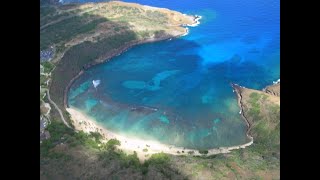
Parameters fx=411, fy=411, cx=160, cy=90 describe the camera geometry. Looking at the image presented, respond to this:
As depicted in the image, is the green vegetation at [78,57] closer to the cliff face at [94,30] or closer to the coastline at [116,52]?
the cliff face at [94,30]

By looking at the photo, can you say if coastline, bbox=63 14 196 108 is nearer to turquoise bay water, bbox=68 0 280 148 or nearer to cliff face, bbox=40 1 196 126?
cliff face, bbox=40 1 196 126

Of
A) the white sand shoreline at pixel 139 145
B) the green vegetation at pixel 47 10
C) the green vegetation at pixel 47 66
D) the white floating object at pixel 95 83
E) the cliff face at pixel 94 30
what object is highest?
the green vegetation at pixel 47 10

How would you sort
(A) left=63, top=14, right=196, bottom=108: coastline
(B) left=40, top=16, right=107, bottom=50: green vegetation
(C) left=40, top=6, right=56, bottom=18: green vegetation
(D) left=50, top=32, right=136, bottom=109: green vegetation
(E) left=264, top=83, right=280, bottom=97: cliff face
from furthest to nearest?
(C) left=40, top=6, right=56, bottom=18: green vegetation
(B) left=40, top=16, right=107, bottom=50: green vegetation
(A) left=63, top=14, right=196, bottom=108: coastline
(D) left=50, top=32, right=136, bottom=109: green vegetation
(E) left=264, top=83, right=280, bottom=97: cliff face

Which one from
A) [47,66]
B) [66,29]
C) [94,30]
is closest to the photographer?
[47,66]

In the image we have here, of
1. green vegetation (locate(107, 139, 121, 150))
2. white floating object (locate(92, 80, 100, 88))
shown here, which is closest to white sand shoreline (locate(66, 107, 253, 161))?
green vegetation (locate(107, 139, 121, 150))

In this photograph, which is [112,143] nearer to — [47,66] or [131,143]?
[131,143]

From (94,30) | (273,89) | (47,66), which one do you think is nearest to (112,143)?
(47,66)

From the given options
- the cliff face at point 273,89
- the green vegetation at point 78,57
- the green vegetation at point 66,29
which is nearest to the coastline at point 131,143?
the green vegetation at point 78,57

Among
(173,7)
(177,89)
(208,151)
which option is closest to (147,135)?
(208,151)
